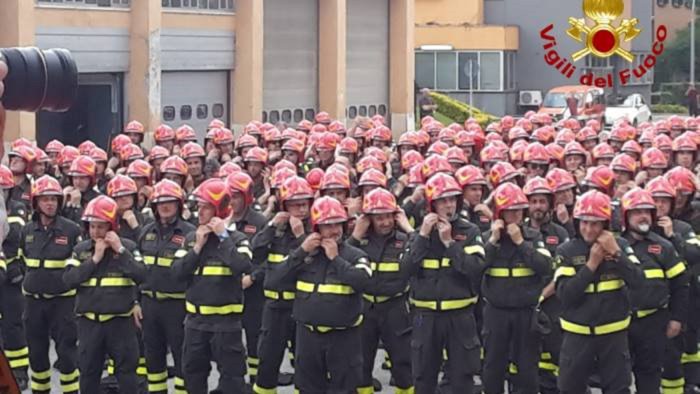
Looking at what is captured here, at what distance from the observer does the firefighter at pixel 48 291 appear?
12047 millimetres

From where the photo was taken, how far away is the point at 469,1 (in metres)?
56.0

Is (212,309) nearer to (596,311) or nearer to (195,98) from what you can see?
(596,311)

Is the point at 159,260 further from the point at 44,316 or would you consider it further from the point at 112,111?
the point at 112,111

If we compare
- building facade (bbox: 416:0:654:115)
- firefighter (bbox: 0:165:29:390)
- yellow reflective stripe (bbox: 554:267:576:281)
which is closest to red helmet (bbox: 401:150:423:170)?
firefighter (bbox: 0:165:29:390)

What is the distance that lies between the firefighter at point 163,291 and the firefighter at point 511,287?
2.42 m

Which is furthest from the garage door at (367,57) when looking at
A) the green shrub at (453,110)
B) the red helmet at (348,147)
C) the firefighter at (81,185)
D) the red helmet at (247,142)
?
the firefighter at (81,185)

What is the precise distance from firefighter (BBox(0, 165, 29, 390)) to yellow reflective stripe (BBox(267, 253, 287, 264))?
229 cm

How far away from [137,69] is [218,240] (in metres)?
15.9

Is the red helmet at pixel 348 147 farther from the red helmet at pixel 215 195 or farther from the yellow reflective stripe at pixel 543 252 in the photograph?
the yellow reflective stripe at pixel 543 252

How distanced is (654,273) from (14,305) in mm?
5591

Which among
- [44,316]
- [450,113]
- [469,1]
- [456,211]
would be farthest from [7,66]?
[469,1]

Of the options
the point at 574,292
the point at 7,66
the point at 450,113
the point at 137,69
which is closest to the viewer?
the point at 7,66

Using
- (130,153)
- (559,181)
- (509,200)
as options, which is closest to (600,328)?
(509,200)

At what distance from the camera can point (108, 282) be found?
11234 millimetres
